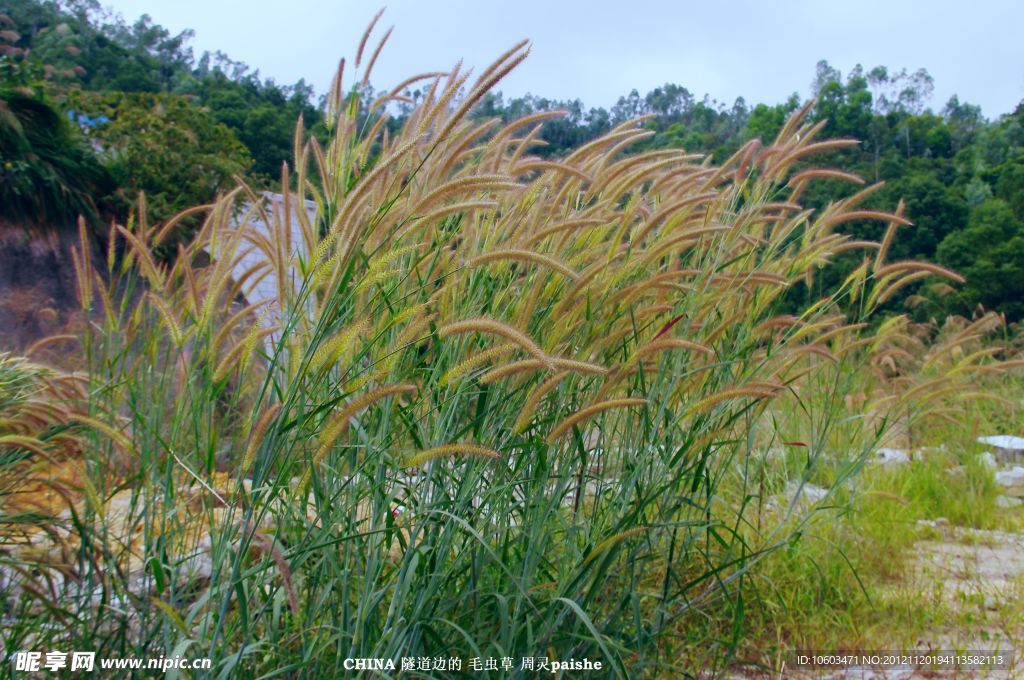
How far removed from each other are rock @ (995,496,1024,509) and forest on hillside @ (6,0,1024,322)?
79.1 inches

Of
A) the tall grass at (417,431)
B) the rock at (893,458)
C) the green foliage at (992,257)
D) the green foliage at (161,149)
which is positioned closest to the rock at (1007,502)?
the rock at (893,458)

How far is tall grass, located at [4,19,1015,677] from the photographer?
1449 millimetres

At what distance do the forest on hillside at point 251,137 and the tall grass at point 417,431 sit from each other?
1.02ft

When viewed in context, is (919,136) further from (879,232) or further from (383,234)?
(383,234)

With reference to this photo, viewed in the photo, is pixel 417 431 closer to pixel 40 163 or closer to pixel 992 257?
pixel 40 163

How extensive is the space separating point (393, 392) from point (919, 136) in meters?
34.3

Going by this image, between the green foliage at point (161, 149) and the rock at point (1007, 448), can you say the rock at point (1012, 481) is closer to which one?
the rock at point (1007, 448)

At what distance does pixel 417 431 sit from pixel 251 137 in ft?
42.4

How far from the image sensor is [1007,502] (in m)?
5.52

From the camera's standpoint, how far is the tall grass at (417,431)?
1.45 metres

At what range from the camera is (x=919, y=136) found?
3052 centimetres

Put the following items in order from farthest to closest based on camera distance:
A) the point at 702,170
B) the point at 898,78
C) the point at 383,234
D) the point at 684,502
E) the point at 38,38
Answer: the point at 898,78 → the point at 38,38 → the point at 702,170 → the point at 684,502 → the point at 383,234

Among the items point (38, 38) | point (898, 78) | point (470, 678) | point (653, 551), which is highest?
point (898, 78)

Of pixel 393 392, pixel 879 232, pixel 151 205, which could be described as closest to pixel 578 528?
pixel 393 392
